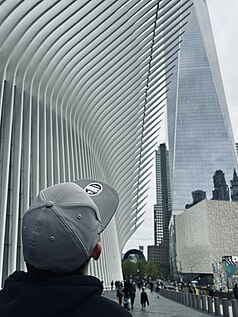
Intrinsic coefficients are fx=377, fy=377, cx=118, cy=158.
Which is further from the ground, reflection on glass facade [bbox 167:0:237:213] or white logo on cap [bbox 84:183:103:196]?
reflection on glass facade [bbox 167:0:237:213]

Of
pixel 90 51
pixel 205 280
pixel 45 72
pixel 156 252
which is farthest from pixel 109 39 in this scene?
pixel 156 252

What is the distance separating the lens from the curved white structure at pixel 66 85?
12062 mm

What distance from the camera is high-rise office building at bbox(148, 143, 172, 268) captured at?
491 ft

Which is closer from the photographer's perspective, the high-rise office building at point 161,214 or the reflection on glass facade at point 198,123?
the reflection on glass facade at point 198,123

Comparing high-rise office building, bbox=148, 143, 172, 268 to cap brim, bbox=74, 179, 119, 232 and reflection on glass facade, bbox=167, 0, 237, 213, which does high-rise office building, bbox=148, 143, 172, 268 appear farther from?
cap brim, bbox=74, 179, 119, 232

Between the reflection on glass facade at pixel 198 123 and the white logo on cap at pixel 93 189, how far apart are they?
105m

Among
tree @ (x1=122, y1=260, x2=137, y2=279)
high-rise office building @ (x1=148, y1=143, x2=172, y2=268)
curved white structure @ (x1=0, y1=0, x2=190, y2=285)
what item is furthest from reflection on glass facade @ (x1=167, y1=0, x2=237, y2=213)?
curved white structure @ (x1=0, y1=0, x2=190, y2=285)

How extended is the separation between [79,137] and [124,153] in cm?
609

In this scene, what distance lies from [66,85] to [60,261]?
14870mm

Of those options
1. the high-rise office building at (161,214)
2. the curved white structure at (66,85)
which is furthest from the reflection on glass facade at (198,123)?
the curved white structure at (66,85)

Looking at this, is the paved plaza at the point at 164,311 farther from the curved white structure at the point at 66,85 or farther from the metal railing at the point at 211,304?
the curved white structure at the point at 66,85

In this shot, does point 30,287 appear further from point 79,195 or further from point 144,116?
point 144,116

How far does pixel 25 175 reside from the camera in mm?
12914

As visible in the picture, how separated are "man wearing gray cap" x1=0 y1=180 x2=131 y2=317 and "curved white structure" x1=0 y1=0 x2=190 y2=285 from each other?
33.3 feet
